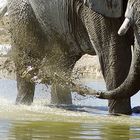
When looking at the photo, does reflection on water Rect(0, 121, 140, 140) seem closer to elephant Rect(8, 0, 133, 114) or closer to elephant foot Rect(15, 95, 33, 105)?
elephant Rect(8, 0, 133, 114)

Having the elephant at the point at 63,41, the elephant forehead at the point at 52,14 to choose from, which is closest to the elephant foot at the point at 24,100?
the elephant at the point at 63,41

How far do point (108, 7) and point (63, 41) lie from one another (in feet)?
7.41

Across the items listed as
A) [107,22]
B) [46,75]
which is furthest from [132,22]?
[46,75]

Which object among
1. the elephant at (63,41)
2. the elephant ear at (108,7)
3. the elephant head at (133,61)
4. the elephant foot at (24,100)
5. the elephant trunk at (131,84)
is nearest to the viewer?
the elephant head at (133,61)

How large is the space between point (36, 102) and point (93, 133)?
5418 mm

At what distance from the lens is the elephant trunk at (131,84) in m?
7.97

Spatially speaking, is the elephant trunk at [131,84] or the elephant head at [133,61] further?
the elephant trunk at [131,84]

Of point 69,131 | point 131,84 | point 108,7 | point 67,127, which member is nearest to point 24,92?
point 108,7

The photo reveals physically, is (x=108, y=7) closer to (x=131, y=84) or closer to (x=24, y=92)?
(x=131, y=84)

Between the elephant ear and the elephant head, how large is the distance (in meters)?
0.75

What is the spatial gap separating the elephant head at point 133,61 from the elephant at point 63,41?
79 cm

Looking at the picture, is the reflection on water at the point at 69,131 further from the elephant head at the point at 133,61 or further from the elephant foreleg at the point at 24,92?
the elephant foreleg at the point at 24,92

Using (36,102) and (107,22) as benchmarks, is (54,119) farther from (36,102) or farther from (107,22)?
(36,102)

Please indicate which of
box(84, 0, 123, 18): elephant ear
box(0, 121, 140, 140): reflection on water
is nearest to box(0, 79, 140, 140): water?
box(0, 121, 140, 140): reflection on water
